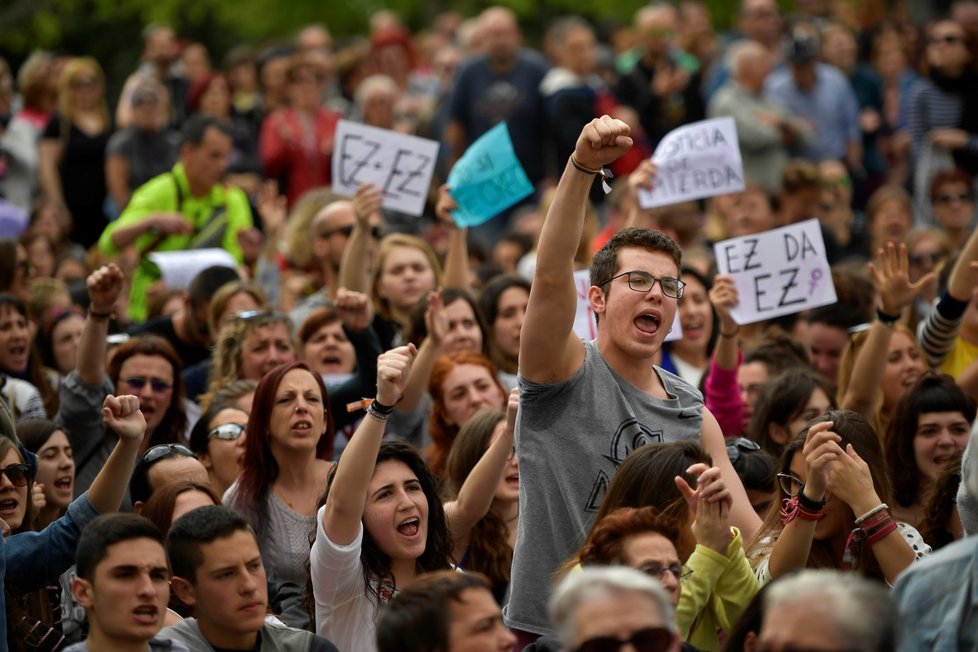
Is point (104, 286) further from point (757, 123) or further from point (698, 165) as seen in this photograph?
point (757, 123)

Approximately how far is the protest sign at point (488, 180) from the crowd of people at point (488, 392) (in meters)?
0.18

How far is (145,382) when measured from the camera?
8.36m

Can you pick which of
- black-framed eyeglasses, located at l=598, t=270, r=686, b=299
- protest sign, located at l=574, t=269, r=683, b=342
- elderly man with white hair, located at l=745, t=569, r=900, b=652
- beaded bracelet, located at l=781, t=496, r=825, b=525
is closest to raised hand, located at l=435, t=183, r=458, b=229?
protest sign, located at l=574, t=269, r=683, b=342

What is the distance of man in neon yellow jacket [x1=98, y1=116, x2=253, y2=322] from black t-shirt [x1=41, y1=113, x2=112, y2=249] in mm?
3349

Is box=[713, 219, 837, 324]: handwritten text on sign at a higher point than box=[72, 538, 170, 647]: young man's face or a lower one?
higher

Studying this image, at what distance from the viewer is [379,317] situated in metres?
9.08

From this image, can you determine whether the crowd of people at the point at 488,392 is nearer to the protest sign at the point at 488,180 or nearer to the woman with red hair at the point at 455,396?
the woman with red hair at the point at 455,396

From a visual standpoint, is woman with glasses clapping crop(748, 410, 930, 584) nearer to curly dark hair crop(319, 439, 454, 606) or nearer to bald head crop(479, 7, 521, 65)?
curly dark hair crop(319, 439, 454, 606)

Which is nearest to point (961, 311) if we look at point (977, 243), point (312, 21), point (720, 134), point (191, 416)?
point (977, 243)

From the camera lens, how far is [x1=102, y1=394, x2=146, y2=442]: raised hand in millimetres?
6301

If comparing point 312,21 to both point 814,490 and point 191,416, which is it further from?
point 814,490

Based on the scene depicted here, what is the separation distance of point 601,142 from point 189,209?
6.67 meters

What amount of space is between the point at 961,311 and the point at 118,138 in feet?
27.1

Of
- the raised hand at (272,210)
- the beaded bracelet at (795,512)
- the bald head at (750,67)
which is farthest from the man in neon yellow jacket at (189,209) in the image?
the beaded bracelet at (795,512)
